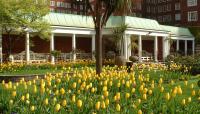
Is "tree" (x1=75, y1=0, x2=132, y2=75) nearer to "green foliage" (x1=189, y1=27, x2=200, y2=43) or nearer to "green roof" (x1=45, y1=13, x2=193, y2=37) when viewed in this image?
"green roof" (x1=45, y1=13, x2=193, y2=37)

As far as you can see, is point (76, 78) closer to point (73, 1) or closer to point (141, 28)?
point (73, 1)

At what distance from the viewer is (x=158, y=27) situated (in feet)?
153

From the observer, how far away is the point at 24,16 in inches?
1098

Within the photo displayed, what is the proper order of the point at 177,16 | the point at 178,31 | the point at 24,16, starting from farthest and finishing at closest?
the point at 177,16 → the point at 178,31 → the point at 24,16

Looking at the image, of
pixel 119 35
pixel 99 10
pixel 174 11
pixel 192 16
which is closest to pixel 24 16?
pixel 99 10

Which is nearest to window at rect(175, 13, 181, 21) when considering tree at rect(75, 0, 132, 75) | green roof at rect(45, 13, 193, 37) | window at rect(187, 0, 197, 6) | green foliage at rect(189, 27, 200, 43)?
window at rect(187, 0, 197, 6)

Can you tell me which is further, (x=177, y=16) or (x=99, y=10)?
(x=177, y=16)

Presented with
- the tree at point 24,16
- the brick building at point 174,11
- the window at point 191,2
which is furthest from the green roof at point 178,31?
the tree at point 24,16

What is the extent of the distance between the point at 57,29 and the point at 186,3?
147 ft

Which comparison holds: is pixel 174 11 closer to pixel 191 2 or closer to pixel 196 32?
pixel 191 2

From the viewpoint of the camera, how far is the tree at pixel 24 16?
26125mm

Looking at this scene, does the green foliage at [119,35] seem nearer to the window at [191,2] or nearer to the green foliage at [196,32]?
the green foliage at [196,32]

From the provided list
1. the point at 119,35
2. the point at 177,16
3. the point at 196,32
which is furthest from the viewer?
the point at 177,16

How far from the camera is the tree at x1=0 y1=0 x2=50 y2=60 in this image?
2612cm
